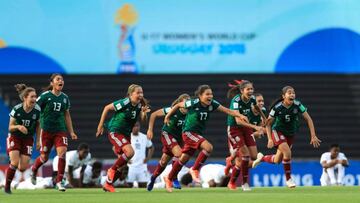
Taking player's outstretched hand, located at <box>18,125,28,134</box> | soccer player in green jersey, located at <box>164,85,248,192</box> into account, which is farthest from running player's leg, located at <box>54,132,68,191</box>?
soccer player in green jersey, located at <box>164,85,248,192</box>

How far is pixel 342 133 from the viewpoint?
3222cm

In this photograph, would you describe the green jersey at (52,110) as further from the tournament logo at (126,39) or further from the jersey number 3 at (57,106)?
the tournament logo at (126,39)

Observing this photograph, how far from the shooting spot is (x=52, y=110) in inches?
870

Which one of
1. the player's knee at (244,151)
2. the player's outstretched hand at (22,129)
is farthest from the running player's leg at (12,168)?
the player's knee at (244,151)

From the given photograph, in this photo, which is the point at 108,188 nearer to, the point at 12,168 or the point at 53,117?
the point at 53,117

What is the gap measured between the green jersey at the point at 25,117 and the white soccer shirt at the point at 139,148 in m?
6.64

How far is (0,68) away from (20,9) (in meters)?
1.79

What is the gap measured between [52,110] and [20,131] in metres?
0.88

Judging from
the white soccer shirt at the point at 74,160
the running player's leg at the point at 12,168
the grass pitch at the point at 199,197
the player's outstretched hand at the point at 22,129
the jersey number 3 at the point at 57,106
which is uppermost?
the jersey number 3 at the point at 57,106

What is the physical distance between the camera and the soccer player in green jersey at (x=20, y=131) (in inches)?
843

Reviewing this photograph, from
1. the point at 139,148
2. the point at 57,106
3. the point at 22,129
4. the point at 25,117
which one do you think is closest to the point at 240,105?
the point at 57,106

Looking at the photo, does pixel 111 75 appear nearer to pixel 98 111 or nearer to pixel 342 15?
pixel 98 111

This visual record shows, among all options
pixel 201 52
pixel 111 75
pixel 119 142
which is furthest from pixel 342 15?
pixel 119 142

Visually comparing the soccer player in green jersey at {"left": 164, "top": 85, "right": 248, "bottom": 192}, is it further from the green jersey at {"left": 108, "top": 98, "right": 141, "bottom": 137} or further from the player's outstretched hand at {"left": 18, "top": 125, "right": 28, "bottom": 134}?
the player's outstretched hand at {"left": 18, "top": 125, "right": 28, "bottom": 134}
